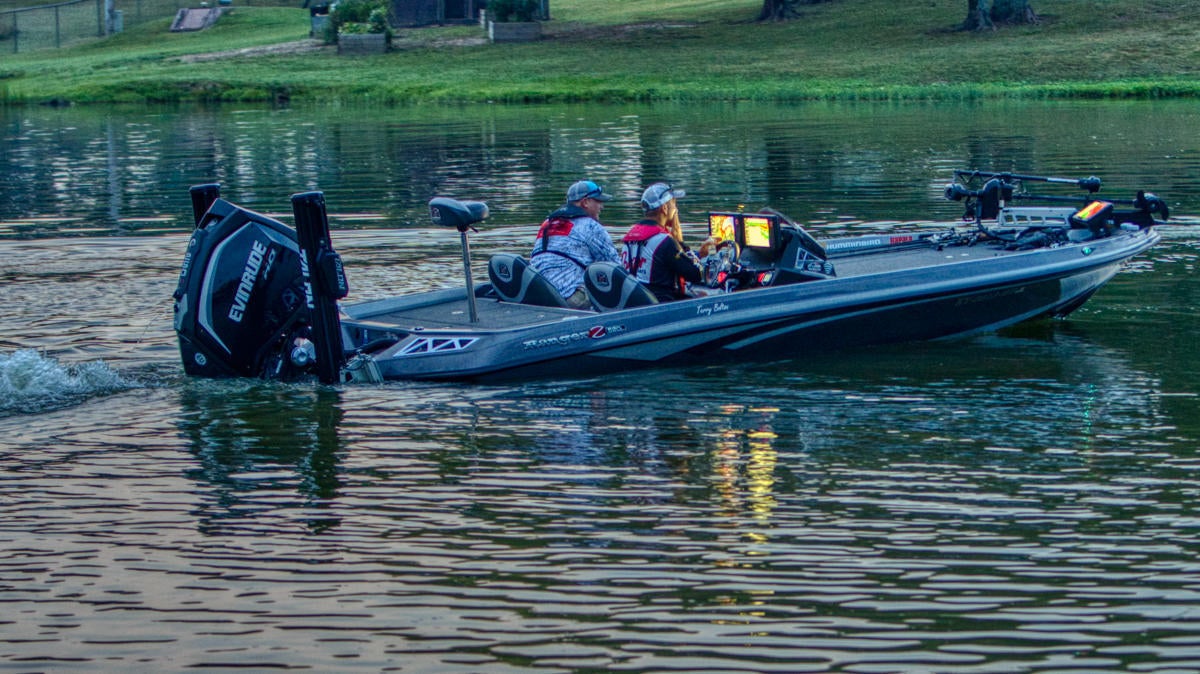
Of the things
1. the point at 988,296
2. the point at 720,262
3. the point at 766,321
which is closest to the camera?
the point at 766,321

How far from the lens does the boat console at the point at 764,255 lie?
42.1 ft

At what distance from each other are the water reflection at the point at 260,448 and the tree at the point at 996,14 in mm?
46990

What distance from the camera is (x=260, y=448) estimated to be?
33.4ft

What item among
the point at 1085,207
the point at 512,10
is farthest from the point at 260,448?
the point at 512,10

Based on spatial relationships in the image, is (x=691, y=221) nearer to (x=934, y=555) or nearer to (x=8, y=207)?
(x=8, y=207)

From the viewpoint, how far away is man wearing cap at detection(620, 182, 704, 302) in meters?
12.4

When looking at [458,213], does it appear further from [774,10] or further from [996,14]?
[774,10]

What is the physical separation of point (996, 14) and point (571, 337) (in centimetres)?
4757

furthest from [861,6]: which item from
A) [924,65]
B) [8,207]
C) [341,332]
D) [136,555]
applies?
[136,555]

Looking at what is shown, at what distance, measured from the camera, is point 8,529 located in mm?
8539

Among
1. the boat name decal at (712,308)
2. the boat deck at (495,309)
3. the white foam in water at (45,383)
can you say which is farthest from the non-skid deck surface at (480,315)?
the white foam in water at (45,383)

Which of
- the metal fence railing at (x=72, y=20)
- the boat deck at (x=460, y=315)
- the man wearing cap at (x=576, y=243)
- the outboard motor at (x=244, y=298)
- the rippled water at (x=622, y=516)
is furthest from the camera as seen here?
the metal fence railing at (x=72, y=20)

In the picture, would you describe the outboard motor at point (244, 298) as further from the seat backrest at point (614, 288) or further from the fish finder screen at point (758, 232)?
the fish finder screen at point (758, 232)

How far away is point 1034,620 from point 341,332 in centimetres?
625
